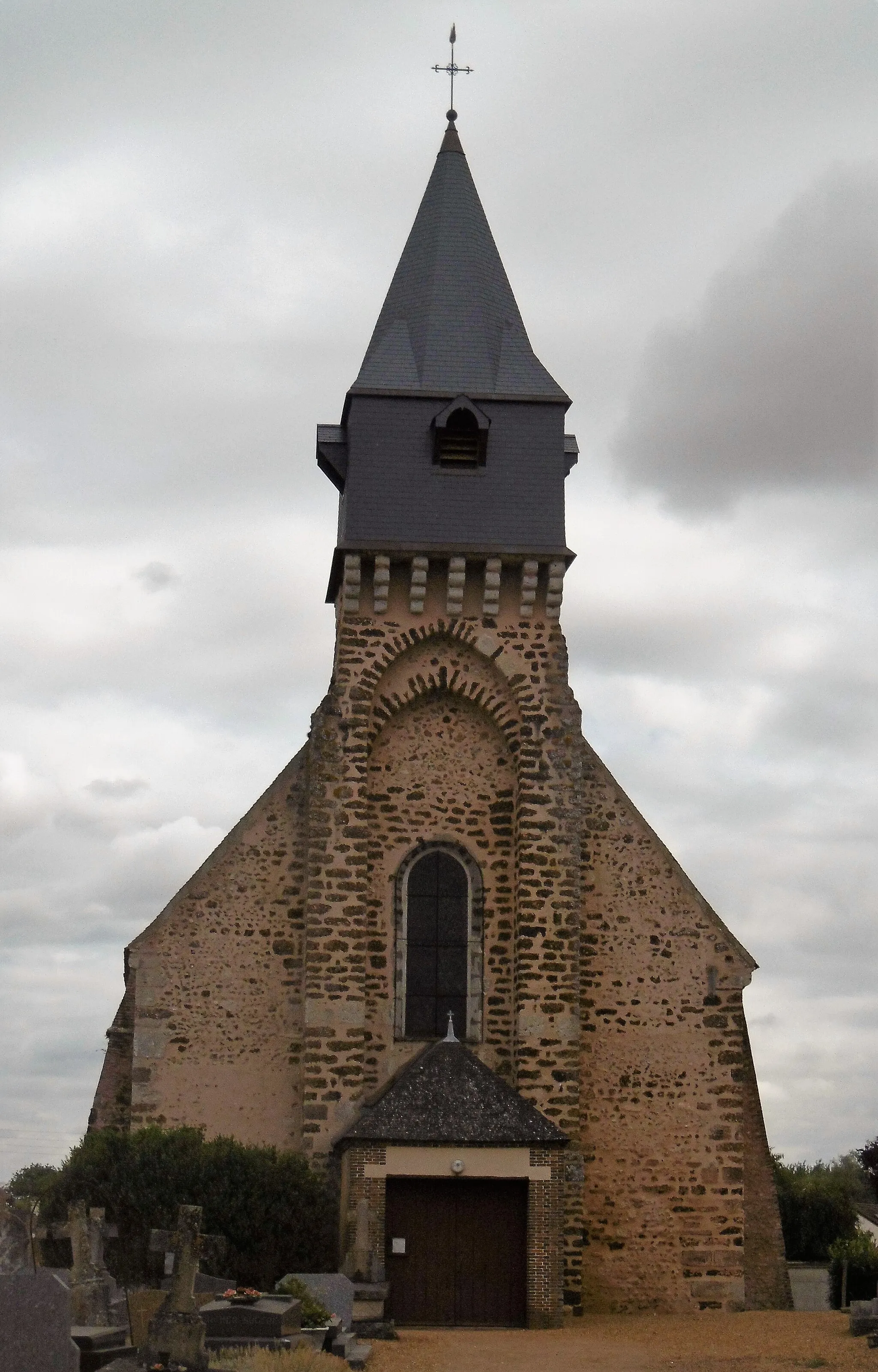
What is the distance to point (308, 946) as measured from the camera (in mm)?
21453

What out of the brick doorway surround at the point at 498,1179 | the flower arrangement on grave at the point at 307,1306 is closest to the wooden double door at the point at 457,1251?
the brick doorway surround at the point at 498,1179

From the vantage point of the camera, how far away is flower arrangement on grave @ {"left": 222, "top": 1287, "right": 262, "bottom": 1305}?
49.2 ft

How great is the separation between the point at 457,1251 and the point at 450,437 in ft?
33.8

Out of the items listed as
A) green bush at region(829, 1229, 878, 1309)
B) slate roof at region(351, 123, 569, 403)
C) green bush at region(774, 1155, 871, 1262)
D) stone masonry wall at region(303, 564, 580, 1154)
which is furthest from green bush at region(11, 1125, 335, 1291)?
green bush at region(774, 1155, 871, 1262)

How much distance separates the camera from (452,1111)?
19.9m

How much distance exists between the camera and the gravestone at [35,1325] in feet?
32.8

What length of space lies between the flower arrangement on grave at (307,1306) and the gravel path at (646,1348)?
59 cm

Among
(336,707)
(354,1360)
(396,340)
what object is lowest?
(354,1360)

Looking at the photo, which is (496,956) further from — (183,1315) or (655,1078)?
(183,1315)

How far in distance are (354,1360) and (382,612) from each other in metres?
10.2

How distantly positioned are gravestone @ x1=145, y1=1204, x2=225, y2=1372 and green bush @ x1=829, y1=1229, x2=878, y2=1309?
46.1 ft

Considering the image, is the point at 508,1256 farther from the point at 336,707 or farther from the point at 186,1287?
the point at 186,1287

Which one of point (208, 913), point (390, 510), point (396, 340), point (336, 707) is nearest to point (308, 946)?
point (208, 913)

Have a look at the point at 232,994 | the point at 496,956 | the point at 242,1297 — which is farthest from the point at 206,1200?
the point at 496,956
